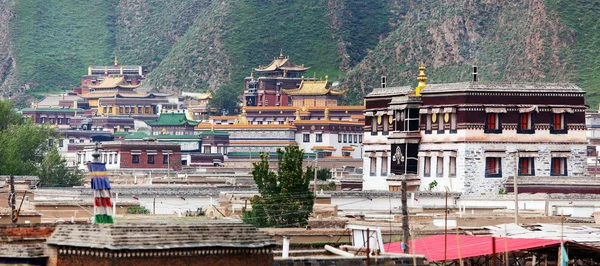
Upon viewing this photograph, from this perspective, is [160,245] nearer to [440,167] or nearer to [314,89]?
[440,167]

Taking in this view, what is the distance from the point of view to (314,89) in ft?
614

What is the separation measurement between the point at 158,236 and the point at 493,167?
51.7 m

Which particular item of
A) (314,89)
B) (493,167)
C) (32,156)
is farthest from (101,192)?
(314,89)

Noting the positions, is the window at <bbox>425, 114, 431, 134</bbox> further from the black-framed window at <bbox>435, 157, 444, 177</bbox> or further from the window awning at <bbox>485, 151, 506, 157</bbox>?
the window awning at <bbox>485, 151, 506, 157</bbox>

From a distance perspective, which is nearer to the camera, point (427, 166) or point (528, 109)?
point (528, 109)

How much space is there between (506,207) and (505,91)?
10.9m

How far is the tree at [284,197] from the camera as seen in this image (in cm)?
Result: 6228

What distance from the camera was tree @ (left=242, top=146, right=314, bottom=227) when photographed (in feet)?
204

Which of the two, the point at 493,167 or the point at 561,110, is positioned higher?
the point at 561,110

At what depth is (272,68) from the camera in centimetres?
19962

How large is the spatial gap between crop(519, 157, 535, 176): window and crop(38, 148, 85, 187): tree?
29110mm

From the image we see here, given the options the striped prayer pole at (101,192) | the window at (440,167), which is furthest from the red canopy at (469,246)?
the window at (440,167)

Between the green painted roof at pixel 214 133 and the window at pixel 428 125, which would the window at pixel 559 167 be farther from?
the green painted roof at pixel 214 133

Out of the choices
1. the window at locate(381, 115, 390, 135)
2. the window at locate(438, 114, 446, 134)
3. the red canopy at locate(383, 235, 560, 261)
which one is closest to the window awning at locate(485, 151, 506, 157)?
the window at locate(438, 114, 446, 134)
